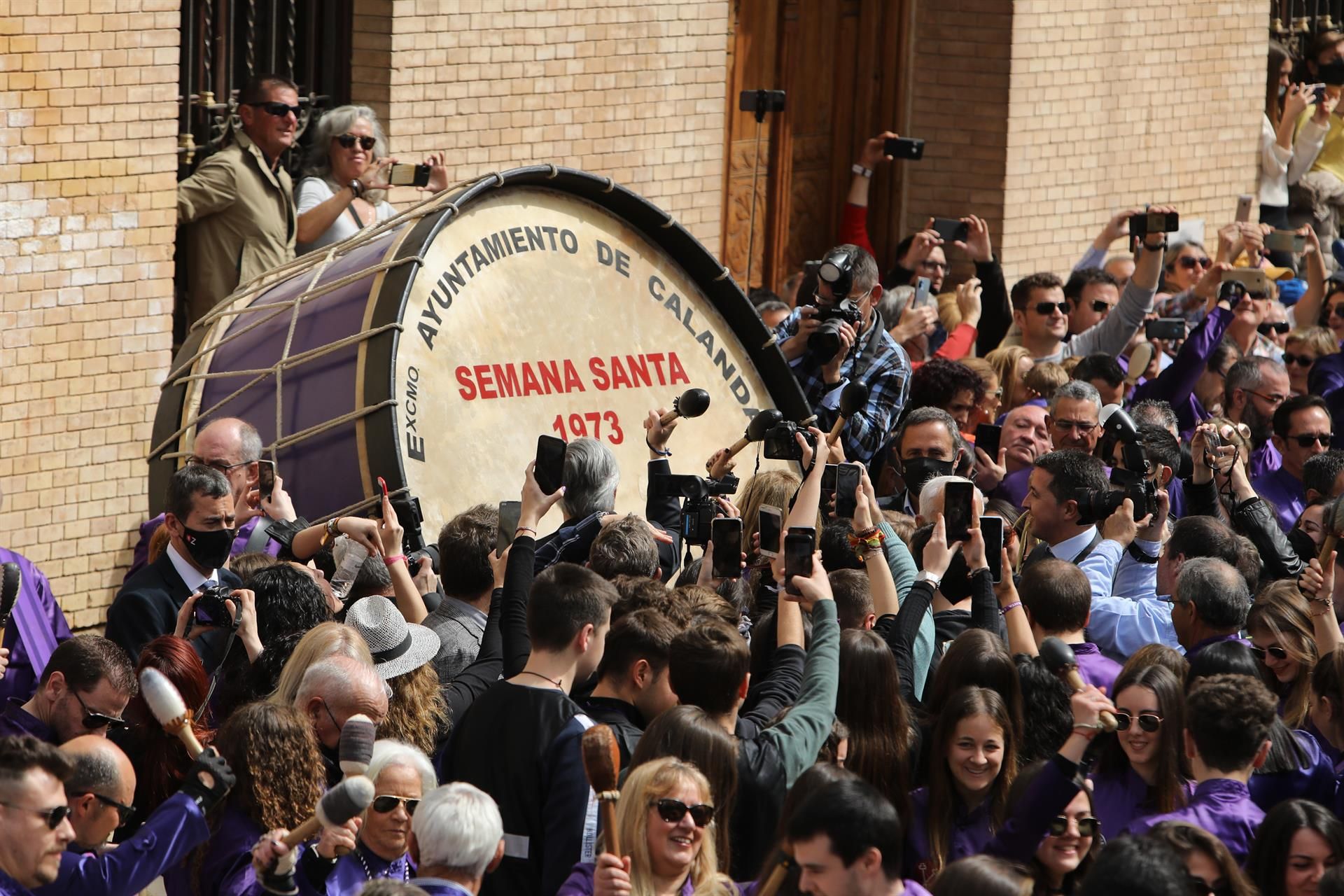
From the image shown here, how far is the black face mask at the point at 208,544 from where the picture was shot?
621 centimetres

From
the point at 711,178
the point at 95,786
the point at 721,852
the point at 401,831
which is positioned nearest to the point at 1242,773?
the point at 721,852

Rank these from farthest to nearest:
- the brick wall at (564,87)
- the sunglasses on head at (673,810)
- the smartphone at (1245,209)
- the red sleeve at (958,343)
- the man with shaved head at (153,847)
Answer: the smartphone at (1245,209), the red sleeve at (958,343), the brick wall at (564,87), the sunglasses on head at (673,810), the man with shaved head at (153,847)

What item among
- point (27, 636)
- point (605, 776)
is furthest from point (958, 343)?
point (605, 776)

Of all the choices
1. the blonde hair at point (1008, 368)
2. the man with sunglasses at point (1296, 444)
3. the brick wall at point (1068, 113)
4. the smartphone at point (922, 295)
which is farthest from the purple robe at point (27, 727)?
the brick wall at point (1068, 113)

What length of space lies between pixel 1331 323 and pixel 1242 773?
7146 millimetres

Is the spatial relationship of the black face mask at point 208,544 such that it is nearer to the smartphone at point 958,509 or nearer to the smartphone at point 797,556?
the smartphone at point 797,556

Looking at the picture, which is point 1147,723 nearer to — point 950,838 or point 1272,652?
point 950,838

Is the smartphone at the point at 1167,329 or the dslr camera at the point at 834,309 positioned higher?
the dslr camera at the point at 834,309

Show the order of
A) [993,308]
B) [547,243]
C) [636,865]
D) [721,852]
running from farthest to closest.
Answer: [993,308] < [547,243] < [721,852] < [636,865]

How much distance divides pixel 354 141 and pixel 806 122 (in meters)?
4.04

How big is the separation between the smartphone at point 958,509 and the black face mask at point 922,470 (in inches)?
52.6

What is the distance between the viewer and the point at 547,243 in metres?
8.05

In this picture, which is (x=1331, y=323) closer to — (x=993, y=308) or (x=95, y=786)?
(x=993, y=308)

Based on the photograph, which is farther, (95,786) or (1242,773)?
(1242,773)
